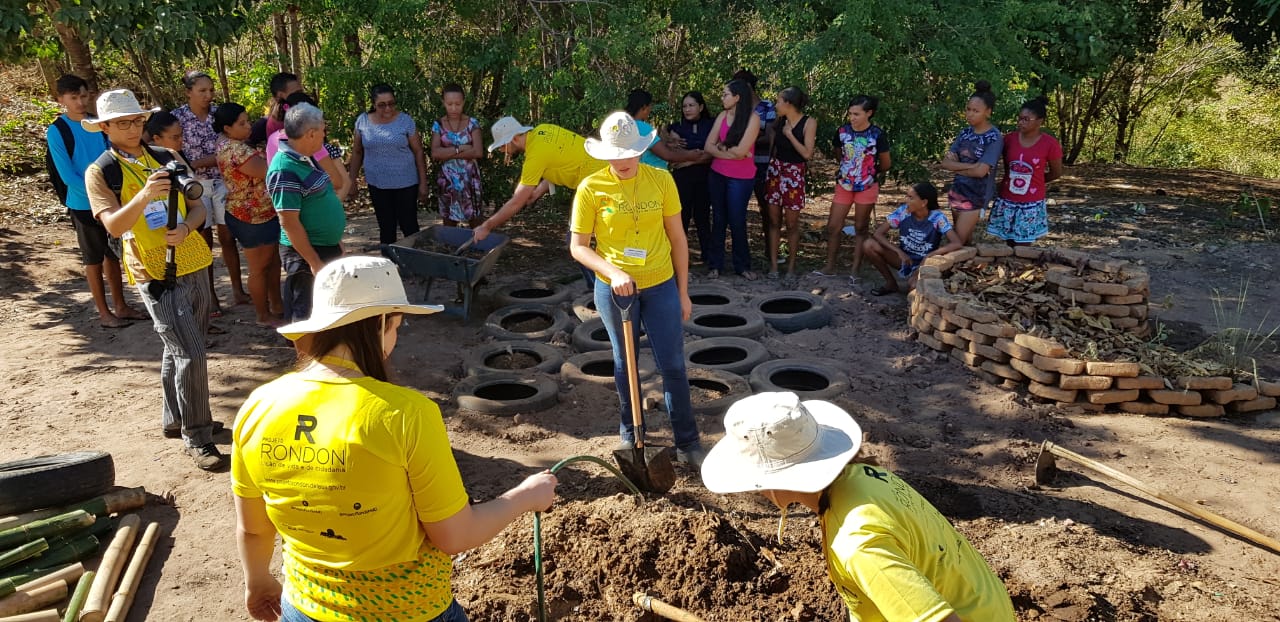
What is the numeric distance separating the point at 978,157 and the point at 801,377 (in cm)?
261

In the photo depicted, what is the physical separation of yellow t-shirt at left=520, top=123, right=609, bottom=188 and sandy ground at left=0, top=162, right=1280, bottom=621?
55.4 inches

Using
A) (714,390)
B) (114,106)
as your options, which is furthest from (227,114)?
(714,390)

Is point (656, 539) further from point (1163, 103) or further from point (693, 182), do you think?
point (1163, 103)

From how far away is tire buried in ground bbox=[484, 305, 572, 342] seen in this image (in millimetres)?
Answer: 6582

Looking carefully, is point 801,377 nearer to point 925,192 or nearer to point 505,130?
point 925,192

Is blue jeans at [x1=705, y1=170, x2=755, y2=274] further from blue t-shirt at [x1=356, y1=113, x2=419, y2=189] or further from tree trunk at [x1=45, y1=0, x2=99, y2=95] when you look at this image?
tree trunk at [x1=45, y1=0, x2=99, y2=95]

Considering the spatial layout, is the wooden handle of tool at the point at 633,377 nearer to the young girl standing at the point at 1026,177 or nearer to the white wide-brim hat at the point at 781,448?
the white wide-brim hat at the point at 781,448

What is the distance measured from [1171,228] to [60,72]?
1427 cm

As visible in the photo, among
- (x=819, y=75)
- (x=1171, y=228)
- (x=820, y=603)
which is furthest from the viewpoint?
(x=1171, y=228)

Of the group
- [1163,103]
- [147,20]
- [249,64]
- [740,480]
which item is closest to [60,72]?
[249,64]

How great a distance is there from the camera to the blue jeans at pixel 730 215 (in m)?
7.68

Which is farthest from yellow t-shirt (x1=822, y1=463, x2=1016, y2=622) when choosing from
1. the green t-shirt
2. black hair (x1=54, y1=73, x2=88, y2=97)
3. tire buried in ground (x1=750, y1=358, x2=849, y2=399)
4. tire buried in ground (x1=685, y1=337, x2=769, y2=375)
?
black hair (x1=54, y1=73, x2=88, y2=97)

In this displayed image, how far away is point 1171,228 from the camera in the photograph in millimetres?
9711

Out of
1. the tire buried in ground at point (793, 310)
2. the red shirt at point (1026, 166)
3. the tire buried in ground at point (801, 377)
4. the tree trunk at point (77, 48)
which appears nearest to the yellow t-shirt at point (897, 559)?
the tire buried in ground at point (801, 377)
